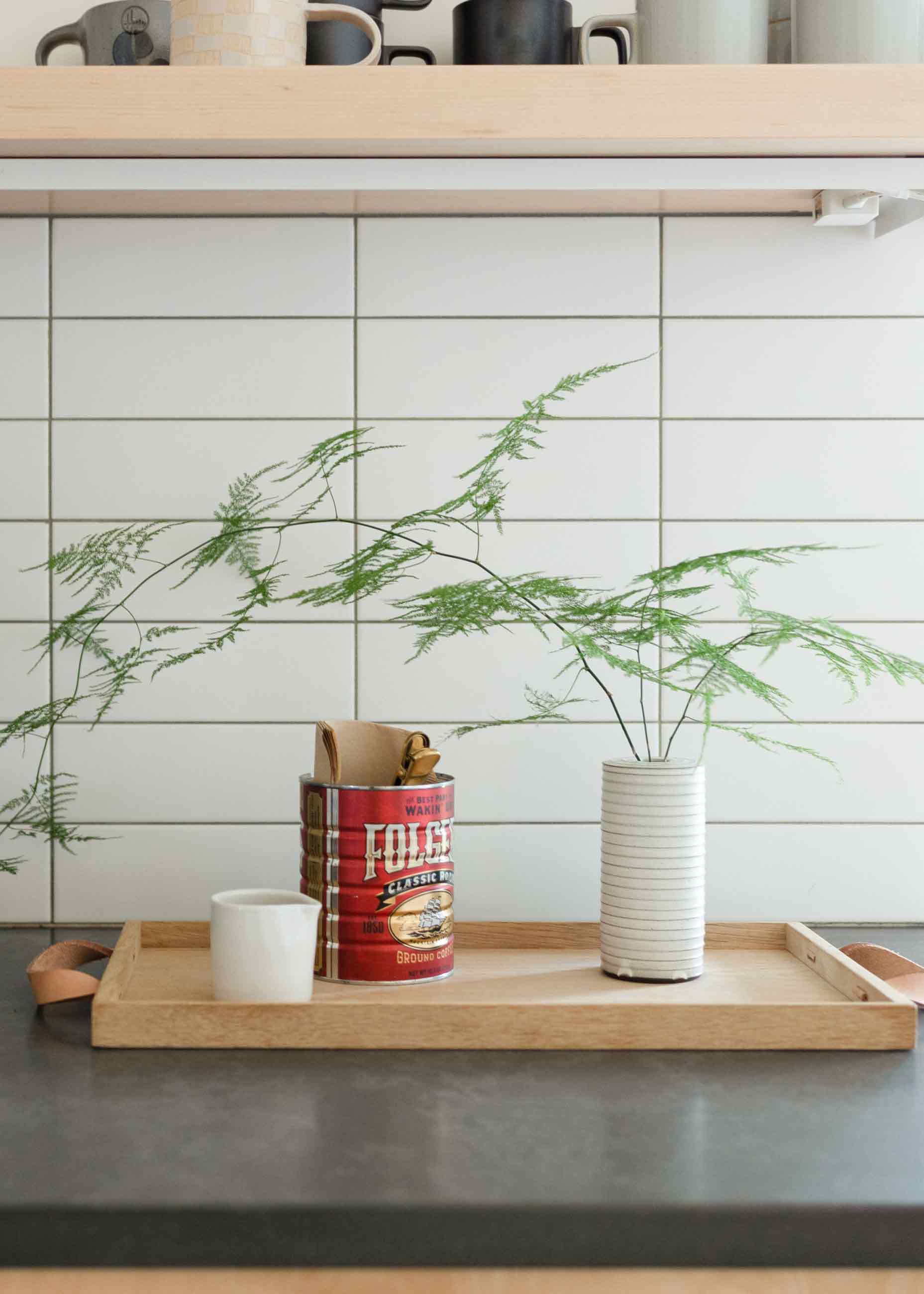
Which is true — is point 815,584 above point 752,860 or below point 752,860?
above

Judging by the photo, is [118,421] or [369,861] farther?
[118,421]

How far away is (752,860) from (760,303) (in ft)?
2.06

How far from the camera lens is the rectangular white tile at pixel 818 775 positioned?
4.37 feet

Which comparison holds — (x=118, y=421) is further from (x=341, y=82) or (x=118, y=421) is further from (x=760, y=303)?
(x=760, y=303)

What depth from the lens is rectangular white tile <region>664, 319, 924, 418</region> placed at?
133 centimetres

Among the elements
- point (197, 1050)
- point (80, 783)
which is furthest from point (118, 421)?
point (197, 1050)

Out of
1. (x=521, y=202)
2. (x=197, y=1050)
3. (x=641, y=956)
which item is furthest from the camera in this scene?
(x=521, y=202)

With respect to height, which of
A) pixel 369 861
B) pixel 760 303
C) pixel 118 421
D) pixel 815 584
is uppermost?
pixel 760 303

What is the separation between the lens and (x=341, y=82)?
0.97 metres

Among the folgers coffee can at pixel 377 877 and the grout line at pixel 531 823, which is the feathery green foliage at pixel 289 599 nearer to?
the grout line at pixel 531 823

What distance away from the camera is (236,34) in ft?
3.31

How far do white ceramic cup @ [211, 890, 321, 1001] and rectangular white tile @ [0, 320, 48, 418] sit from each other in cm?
66

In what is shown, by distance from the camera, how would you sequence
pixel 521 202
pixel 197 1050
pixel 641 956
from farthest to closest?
1. pixel 521 202
2. pixel 641 956
3. pixel 197 1050

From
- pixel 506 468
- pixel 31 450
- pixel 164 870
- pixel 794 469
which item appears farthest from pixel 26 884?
pixel 794 469
